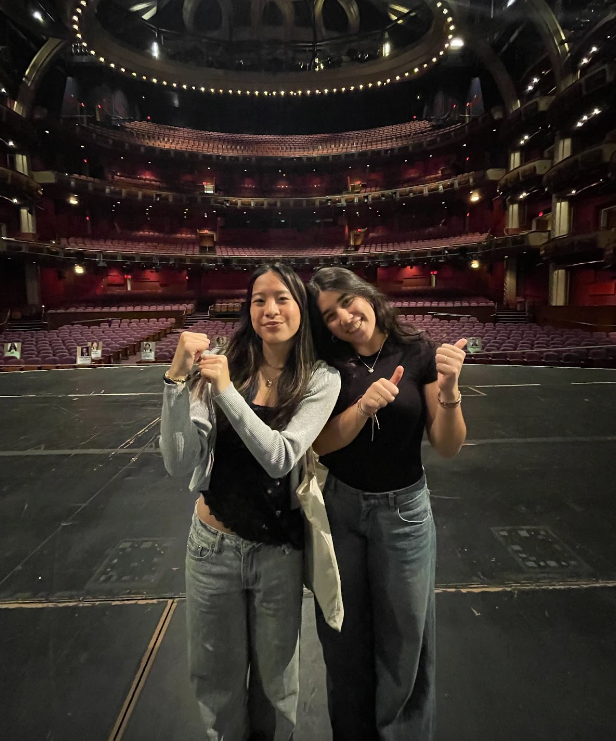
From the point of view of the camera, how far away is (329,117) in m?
26.7

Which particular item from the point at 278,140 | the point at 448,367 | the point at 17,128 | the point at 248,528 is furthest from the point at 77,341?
the point at 278,140

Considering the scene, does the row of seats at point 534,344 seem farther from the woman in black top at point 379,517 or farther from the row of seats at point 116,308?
the row of seats at point 116,308

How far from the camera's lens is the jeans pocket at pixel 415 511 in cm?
121

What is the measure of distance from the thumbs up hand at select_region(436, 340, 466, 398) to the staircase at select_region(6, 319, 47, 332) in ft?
62.5

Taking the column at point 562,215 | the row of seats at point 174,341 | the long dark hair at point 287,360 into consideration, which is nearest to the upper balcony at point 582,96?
the column at point 562,215

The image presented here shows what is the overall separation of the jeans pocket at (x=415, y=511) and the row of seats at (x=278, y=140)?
26.4 meters

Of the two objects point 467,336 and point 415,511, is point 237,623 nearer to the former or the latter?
point 415,511

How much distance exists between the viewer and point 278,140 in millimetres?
26000

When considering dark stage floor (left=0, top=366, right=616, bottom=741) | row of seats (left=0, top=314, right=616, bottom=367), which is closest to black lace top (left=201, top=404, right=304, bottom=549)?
dark stage floor (left=0, top=366, right=616, bottom=741)

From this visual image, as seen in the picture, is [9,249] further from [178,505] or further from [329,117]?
[329,117]

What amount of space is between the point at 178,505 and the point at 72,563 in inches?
32.0

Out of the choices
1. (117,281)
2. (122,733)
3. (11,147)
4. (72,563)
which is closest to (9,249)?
(11,147)

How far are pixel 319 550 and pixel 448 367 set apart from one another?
2.09 ft

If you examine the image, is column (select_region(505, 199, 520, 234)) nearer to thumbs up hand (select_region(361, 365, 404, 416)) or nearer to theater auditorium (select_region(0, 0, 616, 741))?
theater auditorium (select_region(0, 0, 616, 741))
